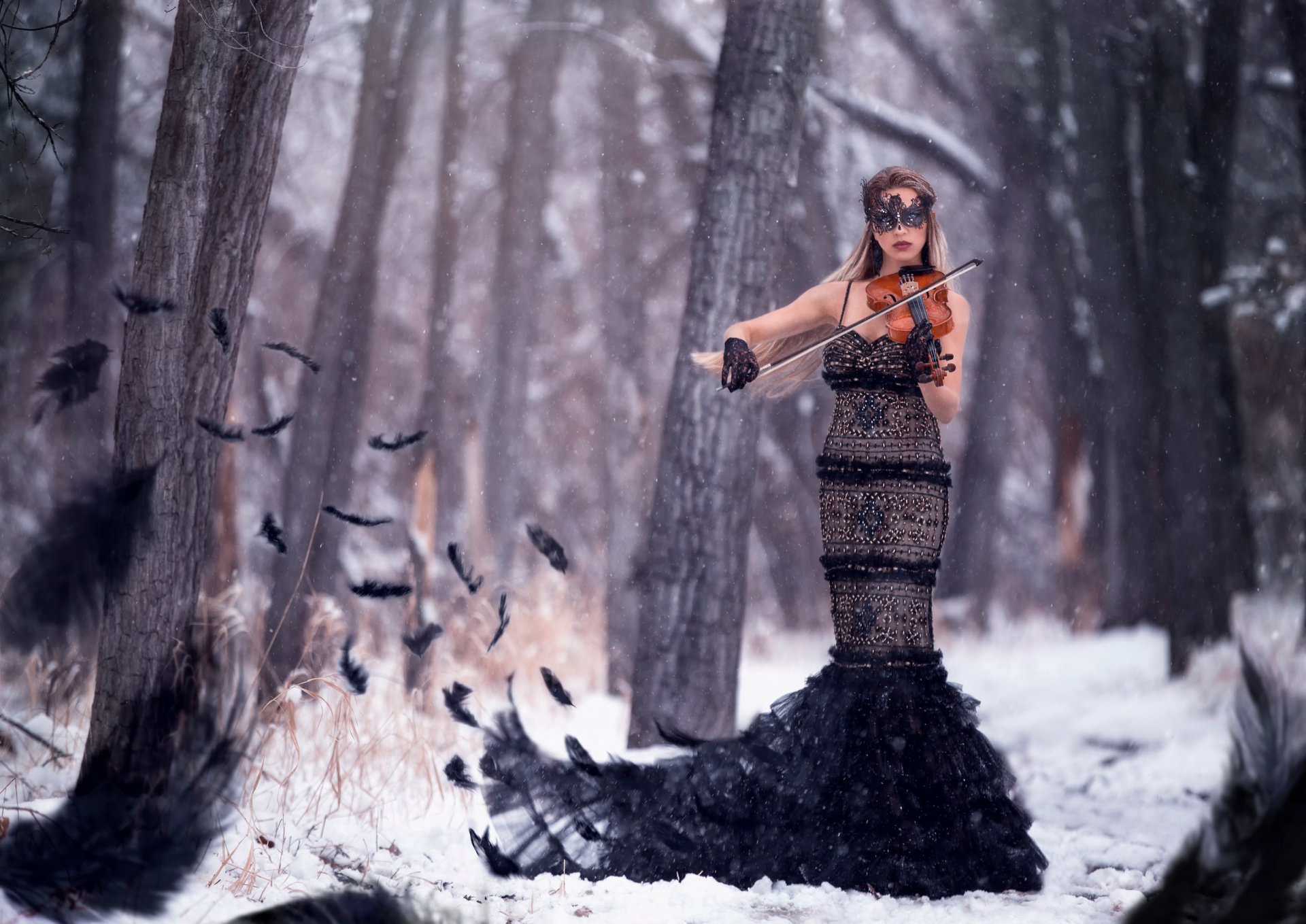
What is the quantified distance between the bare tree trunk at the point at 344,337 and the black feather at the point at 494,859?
3.34 m

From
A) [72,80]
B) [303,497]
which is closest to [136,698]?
[303,497]

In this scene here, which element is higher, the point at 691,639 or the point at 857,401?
the point at 857,401

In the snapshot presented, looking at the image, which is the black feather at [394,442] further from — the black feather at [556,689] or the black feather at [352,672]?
the black feather at [556,689]

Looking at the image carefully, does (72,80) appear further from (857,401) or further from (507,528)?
(857,401)

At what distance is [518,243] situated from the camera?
376 inches

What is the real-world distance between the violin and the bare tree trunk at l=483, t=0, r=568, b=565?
20.0 feet

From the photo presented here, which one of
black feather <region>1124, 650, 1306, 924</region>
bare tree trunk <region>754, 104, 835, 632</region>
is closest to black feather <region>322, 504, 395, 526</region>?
black feather <region>1124, 650, 1306, 924</region>

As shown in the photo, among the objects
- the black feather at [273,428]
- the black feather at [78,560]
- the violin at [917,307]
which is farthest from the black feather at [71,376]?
the violin at [917,307]

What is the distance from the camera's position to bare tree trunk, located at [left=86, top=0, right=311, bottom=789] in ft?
12.2

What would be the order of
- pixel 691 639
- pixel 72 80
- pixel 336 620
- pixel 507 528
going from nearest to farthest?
pixel 691 639, pixel 336 620, pixel 72 80, pixel 507 528

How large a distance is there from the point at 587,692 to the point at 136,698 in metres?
4.02

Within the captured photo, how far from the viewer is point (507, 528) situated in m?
10.0

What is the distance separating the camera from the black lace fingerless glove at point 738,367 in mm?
3672

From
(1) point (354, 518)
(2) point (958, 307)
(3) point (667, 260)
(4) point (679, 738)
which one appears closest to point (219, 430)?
(1) point (354, 518)
